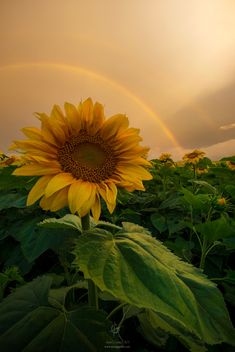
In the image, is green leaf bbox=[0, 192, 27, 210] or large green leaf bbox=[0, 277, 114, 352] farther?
green leaf bbox=[0, 192, 27, 210]

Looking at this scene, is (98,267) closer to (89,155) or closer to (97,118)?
(89,155)

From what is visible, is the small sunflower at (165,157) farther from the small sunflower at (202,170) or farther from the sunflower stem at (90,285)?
the sunflower stem at (90,285)

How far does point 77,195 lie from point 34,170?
0.70 feet

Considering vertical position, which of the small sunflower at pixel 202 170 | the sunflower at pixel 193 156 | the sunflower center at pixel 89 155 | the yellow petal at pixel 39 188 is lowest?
the yellow petal at pixel 39 188

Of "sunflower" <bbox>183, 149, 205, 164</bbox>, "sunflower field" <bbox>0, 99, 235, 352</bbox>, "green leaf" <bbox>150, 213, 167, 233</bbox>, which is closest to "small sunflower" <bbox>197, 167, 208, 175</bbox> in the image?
"sunflower" <bbox>183, 149, 205, 164</bbox>

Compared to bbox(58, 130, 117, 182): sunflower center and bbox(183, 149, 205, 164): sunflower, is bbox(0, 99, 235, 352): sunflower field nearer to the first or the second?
bbox(58, 130, 117, 182): sunflower center

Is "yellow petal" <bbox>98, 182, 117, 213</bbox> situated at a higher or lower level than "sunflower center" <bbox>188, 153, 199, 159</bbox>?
lower

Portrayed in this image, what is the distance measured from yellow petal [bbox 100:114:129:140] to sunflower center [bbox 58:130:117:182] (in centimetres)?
4

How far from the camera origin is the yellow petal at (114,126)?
178cm

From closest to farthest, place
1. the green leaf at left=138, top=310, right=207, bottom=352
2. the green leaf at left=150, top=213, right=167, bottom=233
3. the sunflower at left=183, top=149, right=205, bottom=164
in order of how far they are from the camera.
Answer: the green leaf at left=138, top=310, right=207, bottom=352
the green leaf at left=150, top=213, right=167, bottom=233
the sunflower at left=183, top=149, right=205, bottom=164

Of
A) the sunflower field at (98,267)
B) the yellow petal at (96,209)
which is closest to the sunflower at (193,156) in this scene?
the sunflower field at (98,267)

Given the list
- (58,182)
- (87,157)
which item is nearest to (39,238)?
(87,157)

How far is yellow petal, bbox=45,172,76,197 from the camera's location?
1.47 meters

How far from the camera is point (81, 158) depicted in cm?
171
